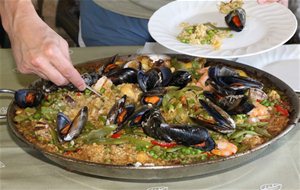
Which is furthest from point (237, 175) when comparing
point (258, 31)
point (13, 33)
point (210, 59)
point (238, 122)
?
point (13, 33)

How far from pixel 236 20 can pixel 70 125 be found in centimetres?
65

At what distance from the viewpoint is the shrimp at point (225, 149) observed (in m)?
1.25

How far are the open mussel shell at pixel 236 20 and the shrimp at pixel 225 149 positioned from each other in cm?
53

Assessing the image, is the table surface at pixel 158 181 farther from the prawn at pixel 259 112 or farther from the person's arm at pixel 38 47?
the person's arm at pixel 38 47

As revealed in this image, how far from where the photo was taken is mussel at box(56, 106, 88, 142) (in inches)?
52.5

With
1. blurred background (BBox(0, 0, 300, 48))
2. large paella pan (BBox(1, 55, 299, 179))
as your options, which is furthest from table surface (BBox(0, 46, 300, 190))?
blurred background (BBox(0, 0, 300, 48))

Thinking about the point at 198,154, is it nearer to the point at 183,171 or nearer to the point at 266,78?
the point at 183,171

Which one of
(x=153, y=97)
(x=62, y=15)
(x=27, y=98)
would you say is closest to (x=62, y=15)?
(x=62, y=15)

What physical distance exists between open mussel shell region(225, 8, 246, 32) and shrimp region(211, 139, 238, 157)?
1.75 ft

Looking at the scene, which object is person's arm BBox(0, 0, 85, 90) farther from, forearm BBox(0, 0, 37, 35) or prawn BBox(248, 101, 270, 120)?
prawn BBox(248, 101, 270, 120)

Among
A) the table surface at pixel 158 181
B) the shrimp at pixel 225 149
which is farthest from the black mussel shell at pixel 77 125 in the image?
the shrimp at pixel 225 149

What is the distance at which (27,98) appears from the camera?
148 centimetres

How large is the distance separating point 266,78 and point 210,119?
275 mm

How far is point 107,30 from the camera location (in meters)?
2.29
